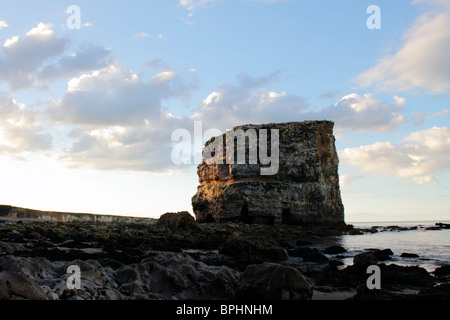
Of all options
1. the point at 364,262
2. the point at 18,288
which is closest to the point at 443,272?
the point at 364,262

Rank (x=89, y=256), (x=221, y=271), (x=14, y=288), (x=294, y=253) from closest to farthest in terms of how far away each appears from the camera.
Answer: (x=14, y=288)
(x=221, y=271)
(x=89, y=256)
(x=294, y=253)

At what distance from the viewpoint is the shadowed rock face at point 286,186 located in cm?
4662

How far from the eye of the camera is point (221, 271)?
26.3 feet

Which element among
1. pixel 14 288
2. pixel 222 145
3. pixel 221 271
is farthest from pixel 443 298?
pixel 222 145

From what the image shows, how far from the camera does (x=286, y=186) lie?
48.3 metres

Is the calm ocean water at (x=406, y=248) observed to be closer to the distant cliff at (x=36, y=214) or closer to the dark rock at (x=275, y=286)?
the dark rock at (x=275, y=286)

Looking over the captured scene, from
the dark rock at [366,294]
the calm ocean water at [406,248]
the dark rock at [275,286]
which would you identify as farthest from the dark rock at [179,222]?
the dark rock at [366,294]

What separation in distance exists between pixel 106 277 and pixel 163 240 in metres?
12.0

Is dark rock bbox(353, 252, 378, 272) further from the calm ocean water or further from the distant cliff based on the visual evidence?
the distant cliff

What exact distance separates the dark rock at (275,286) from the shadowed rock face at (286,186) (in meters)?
39.1

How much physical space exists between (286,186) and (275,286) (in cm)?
4209

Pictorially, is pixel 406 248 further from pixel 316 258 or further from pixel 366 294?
pixel 366 294

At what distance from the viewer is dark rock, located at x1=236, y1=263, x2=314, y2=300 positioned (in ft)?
22.2
